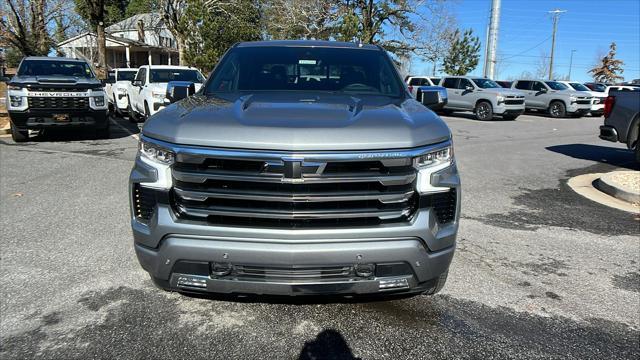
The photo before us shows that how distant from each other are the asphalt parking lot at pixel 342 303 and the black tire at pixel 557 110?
19.9 meters

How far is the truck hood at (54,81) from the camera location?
1103cm

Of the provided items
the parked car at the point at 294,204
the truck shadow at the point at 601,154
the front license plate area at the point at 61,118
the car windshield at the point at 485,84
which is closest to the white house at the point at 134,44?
the car windshield at the point at 485,84

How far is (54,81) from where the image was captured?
1126 cm

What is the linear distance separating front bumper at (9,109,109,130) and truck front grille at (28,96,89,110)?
0.24 feet

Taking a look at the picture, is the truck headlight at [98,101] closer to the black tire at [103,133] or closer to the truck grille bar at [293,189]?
the black tire at [103,133]

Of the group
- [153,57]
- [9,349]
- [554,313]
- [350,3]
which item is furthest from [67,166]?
[153,57]

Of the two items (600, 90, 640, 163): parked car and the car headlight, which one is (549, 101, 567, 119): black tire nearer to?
(600, 90, 640, 163): parked car

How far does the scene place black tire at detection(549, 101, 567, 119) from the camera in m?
24.4

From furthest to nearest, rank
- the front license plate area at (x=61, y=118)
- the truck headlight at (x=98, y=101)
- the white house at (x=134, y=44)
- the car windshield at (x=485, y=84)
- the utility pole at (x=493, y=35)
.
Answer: the white house at (x=134, y=44)
the utility pole at (x=493, y=35)
the car windshield at (x=485, y=84)
the truck headlight at (x=98, y=101)
the front license plate area at (x=61, y=118)

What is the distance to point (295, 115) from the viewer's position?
2.96 meters

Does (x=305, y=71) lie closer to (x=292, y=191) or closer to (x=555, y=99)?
(x=292, y=191)

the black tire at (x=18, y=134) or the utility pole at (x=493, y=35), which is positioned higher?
the utility pole at (x=493, y=35)

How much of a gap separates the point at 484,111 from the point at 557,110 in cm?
552

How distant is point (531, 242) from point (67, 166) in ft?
25.6
